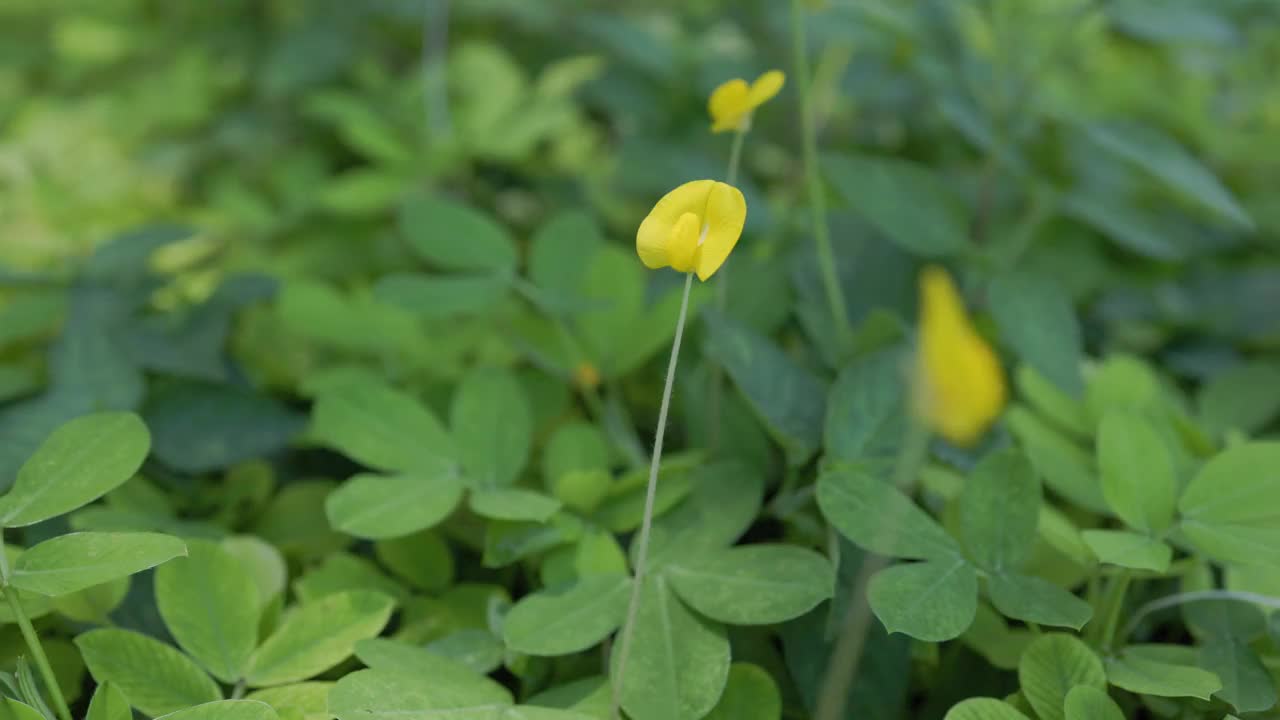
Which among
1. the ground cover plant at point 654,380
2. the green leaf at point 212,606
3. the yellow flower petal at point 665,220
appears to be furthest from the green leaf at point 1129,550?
the green leaf at point 212,606

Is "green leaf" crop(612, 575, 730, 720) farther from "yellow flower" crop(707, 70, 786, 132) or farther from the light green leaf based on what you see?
"yellow flower" crop(707, 70, 786, 132)

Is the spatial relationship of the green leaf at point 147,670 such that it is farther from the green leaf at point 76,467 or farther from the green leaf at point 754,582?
the green leaf at point 754,582

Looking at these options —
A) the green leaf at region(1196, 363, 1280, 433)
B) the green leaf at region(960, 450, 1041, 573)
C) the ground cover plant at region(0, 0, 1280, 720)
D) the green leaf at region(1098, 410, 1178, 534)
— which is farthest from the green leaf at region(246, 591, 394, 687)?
the green leaf at region(1196, 363, 1280, 433)

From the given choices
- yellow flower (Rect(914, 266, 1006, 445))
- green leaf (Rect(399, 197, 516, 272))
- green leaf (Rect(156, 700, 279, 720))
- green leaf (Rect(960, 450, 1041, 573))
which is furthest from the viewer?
green leaf (Rect(399, 197, 516, 272))

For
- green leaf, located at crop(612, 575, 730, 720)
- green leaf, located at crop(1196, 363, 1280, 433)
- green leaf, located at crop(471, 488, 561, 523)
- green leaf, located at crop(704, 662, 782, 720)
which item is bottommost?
green leaf, located at crop(1196, 363, 1280, 433)

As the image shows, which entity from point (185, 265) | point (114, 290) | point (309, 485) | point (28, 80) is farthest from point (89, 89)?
point (309, 485)

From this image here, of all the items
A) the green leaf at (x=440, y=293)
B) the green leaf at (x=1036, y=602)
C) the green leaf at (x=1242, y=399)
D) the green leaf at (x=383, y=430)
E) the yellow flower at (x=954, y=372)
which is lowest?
the green leaf at (x=1242, y=399)
